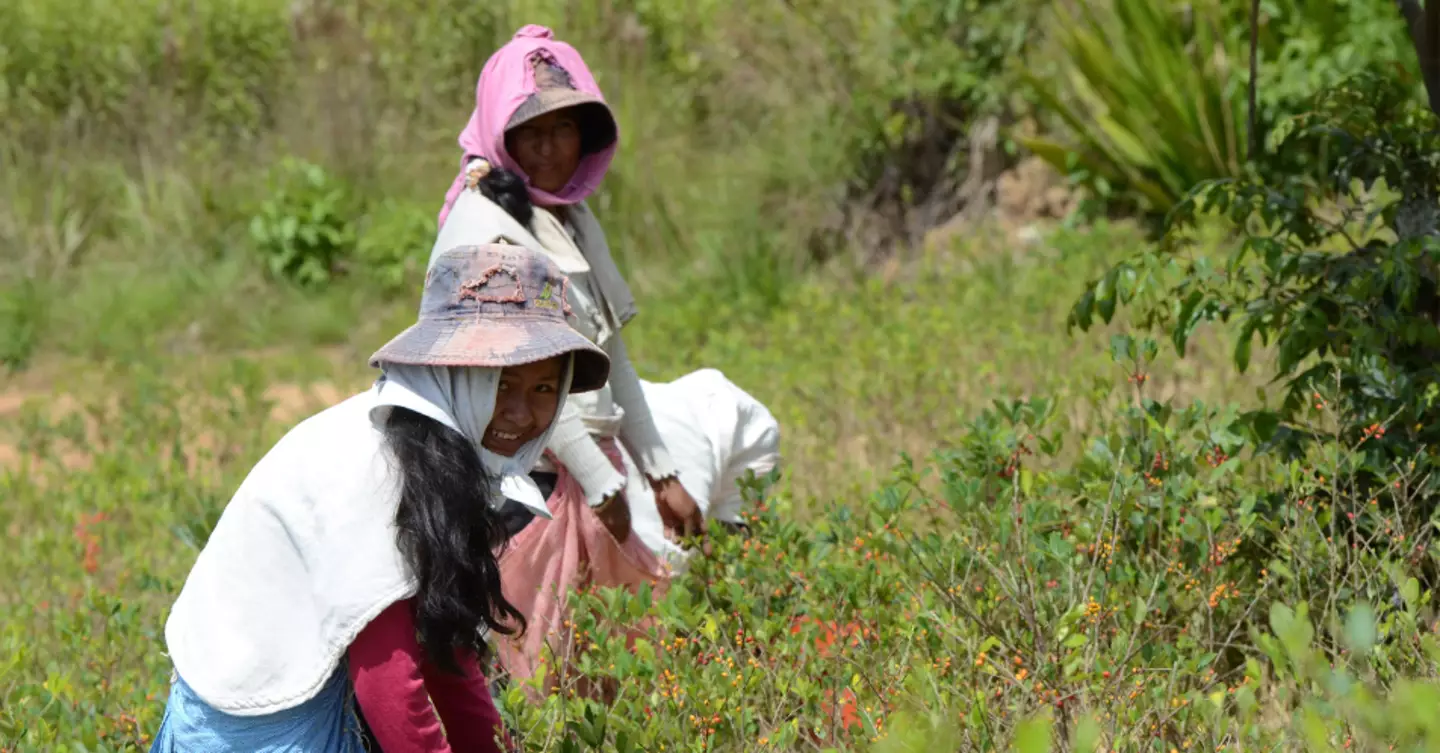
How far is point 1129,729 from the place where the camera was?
9.14 ft

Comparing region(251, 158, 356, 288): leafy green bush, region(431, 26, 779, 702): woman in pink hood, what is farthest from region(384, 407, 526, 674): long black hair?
region(251, 158, 356, 288): leafy green bush

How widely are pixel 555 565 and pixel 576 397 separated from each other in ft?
1.25

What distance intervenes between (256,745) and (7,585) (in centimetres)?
304

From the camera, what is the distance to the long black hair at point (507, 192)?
12.3 feet

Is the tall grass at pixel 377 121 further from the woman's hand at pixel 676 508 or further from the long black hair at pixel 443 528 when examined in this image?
the long black hair at pixel 443 528

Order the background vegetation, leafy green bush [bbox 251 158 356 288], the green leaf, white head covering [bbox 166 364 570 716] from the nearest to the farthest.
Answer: the green leaf → white head covering [bbox 166 364 570 716] → the background vegetation → leafy green bush [bbox 251 158 356 288]

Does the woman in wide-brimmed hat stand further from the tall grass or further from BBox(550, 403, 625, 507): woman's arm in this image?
the tall grass

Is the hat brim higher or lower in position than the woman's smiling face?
higher

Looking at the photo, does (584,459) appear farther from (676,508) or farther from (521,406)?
(521,406)

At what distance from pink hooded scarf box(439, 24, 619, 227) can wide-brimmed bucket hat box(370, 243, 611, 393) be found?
3.74 feet

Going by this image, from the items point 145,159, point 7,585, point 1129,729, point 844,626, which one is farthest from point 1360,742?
point 145,159

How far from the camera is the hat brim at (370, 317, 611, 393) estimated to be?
248cm

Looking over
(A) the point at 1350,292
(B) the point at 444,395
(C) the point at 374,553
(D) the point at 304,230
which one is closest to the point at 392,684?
(C) the point at 374,553

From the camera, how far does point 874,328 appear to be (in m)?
7.27
